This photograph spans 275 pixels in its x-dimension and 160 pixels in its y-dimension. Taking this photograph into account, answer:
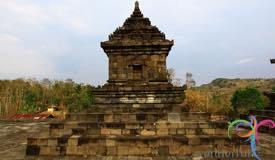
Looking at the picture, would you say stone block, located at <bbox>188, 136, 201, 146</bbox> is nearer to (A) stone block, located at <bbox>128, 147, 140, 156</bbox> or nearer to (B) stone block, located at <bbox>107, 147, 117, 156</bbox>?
(A) stone block, located at <bbox>128, 147, 140, 156</bbox>

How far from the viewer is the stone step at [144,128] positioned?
7.04m

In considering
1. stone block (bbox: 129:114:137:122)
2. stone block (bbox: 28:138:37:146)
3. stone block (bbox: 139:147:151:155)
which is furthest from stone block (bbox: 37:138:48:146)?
stone block (bbox: 139:147:151:155)

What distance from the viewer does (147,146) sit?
6.30 meters

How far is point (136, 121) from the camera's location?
7336 millimetres

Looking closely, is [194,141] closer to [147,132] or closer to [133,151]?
[147,132]

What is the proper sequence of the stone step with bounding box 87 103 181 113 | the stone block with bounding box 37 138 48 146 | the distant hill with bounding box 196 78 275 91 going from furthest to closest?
the distant hill with bounding box 196 78 275 91 < the stone step with bounding box 87 103 181 113 < the stone block with bounding box 37 138 48 146

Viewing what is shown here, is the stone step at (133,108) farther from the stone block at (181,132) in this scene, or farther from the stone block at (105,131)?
the stone block at (105,131)

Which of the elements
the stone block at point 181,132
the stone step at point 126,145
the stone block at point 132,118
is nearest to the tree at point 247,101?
the stone step at point 126,145

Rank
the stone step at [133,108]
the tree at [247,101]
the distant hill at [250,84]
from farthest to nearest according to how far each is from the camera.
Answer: the distant hill at [250,84], the tree at [247,101], the stone step at [133,108]

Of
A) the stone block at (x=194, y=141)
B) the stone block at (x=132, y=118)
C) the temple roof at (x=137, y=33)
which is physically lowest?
the stone block at (x=194, y=141)

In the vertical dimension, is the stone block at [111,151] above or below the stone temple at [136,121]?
below

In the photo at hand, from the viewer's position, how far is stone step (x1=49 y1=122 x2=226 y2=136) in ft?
23.1

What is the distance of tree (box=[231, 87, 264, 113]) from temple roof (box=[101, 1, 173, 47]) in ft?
50.5

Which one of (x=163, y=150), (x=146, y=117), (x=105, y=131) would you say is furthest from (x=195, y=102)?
(x=105, y=131)
